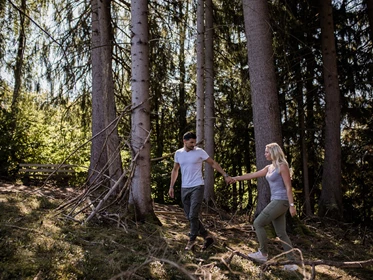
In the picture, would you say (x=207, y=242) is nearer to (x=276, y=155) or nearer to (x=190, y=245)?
(x=190, y=245)

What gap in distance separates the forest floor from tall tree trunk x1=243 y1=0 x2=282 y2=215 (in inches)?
49.0

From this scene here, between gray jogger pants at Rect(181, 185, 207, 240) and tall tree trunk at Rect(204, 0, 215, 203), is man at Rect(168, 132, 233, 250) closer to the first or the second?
gray jogger pants at Rect(181, 185, 207, 240)

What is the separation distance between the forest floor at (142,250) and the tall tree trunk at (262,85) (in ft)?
4.08

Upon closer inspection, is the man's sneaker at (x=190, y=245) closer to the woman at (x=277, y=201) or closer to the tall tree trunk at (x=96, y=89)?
the woman at (x=277, y=201)

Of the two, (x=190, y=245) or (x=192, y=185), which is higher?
(x=192, y=185)

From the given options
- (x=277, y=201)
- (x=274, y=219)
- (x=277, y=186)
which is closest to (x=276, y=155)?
(x=277, y=186)

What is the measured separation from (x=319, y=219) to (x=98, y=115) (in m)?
6.06

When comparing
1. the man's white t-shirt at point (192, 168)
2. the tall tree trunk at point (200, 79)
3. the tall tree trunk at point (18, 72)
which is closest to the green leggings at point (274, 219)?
the man's white t-shirt at point (192, 168)

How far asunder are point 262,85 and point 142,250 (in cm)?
380

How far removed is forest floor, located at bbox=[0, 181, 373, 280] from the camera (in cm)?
415

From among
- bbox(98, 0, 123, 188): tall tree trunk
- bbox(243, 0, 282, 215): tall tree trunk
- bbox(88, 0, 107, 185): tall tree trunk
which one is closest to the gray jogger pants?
bbox(243, 0, 282, 215): tall tree trunk

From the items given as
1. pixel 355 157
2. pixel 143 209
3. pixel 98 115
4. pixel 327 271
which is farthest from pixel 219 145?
pixel 327 271

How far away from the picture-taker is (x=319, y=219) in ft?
32.0

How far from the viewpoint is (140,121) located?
682 cm
